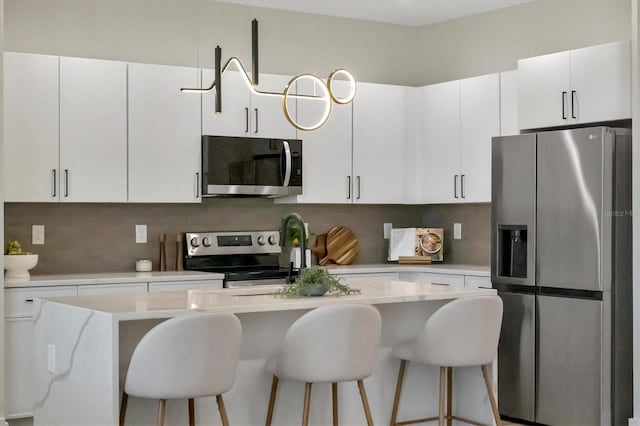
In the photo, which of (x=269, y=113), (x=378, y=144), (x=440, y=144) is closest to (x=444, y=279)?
(x=440, y=144)

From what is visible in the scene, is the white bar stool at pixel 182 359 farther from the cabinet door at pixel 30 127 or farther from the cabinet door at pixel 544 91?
the cabinet door at pixel 544 91

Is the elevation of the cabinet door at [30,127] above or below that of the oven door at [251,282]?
above

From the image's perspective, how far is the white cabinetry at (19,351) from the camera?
501cm

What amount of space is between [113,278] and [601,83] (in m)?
3.02

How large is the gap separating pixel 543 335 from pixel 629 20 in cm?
203

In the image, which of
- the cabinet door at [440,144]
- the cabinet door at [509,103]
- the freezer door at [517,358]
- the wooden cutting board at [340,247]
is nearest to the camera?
the freezer door at [517,358]

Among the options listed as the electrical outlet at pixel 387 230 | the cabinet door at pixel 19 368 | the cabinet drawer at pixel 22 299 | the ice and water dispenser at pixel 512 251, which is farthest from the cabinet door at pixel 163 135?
the ice and water dispenser at pixel 512 251

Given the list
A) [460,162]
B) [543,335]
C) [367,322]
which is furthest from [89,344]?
[460,162]

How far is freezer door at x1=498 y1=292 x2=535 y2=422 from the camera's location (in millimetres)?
5305

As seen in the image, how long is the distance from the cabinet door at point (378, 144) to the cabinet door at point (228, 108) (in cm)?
87

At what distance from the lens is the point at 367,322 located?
3.90m

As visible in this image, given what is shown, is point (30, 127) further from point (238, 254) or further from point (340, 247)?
point (340, 247)

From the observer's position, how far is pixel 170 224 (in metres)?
6.10

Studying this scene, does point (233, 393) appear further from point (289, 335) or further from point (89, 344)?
point (89, 344)
